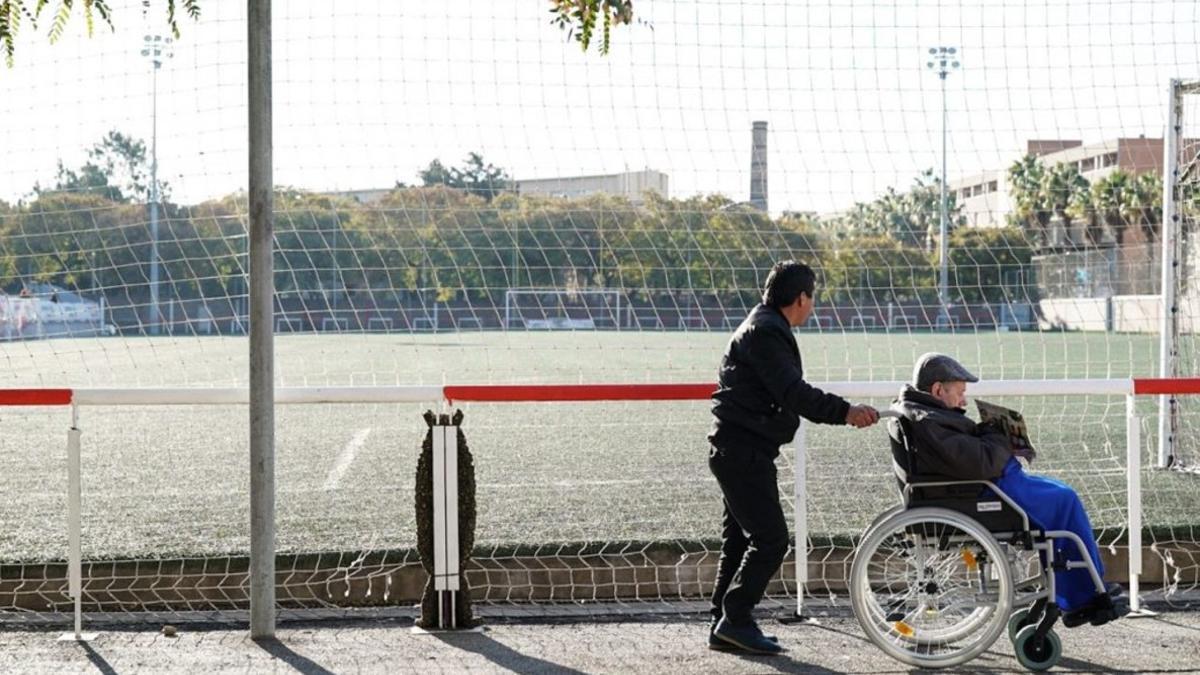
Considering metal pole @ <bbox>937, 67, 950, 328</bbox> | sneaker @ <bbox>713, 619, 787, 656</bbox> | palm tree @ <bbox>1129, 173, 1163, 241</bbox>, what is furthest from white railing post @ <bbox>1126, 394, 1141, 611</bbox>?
palm tree @ <bbox>1129, 173, 1163, 241</bbox>

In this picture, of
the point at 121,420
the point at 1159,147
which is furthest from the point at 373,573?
the point at 121,420

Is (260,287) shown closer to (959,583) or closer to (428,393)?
(428,393)

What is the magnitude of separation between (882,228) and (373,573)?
4.21 metres

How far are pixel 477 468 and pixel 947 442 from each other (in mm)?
8706

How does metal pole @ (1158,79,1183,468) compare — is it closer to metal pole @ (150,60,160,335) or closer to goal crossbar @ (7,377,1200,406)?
goal crossbar @ (7,377,1200,406)

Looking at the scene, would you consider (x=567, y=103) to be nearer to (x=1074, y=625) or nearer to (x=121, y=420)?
(x=1074, y=625)

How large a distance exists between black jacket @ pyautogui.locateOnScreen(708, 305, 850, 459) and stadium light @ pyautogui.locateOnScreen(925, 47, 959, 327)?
3752 mm

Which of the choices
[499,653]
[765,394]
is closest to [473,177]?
[765,394]

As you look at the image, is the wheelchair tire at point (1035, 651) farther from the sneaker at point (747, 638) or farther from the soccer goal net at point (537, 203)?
the soccer goal net at point (537, 203)

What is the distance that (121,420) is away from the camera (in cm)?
2155

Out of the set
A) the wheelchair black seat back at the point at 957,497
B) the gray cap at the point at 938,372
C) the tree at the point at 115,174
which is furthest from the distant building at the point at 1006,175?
the tree at the point at 115,174

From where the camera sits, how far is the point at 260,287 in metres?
6.81

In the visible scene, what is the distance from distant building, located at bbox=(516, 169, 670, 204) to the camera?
923cm

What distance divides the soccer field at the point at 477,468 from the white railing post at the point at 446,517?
1.92 metres
